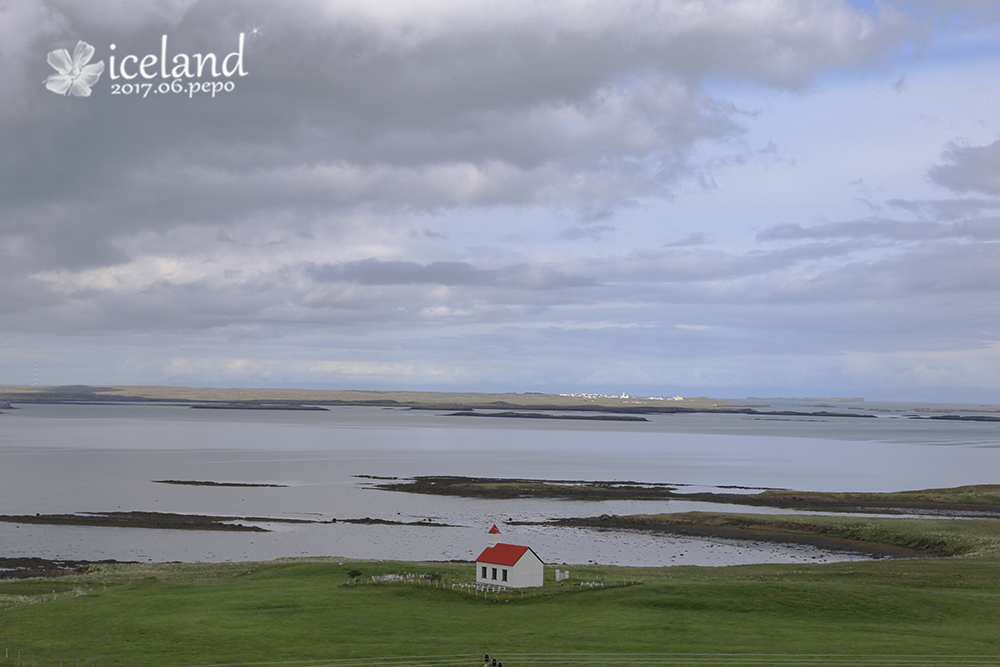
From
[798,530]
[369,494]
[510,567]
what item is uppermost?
[510,567]

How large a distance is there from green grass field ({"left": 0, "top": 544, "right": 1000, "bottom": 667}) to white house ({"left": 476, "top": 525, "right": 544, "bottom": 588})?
125 cm

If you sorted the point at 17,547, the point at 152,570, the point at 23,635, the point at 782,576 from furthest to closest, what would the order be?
the point at 17,547 < the point at 152,570 < the point at 782,576 < the point at 23,635

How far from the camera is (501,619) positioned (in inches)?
1722

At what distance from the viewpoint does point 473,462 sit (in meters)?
168

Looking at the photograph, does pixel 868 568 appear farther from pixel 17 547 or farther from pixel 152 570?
pixel 17 547

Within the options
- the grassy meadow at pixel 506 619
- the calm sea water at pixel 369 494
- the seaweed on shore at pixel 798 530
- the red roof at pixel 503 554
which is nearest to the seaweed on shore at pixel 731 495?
the calm sea water at pixel 369 494

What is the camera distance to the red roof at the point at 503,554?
164 ft

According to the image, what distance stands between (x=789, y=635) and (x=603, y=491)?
271 ft

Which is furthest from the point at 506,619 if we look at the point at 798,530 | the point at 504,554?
the point at 798,530

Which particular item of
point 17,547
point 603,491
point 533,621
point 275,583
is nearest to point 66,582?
point 275,583

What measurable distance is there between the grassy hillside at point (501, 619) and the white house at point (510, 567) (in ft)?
4.90

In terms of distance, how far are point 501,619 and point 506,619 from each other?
0.90 feet

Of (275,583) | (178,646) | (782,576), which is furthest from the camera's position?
(782,576)

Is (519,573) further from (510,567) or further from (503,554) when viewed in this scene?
(503,554)
